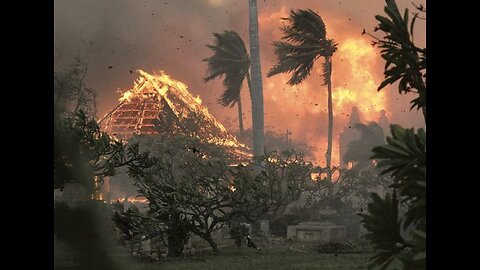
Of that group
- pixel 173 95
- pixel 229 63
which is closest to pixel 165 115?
pixel 173 95

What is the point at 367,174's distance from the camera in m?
30.3

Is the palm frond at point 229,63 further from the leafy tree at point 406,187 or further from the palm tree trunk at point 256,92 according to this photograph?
the leafy tree at point 406,187

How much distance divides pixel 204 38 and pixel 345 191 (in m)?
11.4

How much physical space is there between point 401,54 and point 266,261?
1178 centimetres

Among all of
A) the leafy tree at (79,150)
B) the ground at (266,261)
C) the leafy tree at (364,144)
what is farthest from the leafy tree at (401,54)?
the leafy tree at (364,144)

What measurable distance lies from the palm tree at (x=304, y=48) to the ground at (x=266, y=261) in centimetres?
1211

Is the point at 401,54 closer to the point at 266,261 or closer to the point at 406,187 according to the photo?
the point at 406,187

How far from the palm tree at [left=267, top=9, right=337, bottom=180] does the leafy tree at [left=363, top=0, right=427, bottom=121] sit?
24.1m

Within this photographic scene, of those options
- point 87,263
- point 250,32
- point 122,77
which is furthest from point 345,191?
point 87,263

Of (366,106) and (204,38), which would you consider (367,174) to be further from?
(204,38)

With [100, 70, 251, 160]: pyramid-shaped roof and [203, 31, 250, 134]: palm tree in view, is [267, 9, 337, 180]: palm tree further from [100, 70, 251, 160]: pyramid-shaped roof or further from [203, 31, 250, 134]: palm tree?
[100, 70, 251, 160]: pyramid-shaped roof

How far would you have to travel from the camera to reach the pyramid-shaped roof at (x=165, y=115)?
34.9 meters
